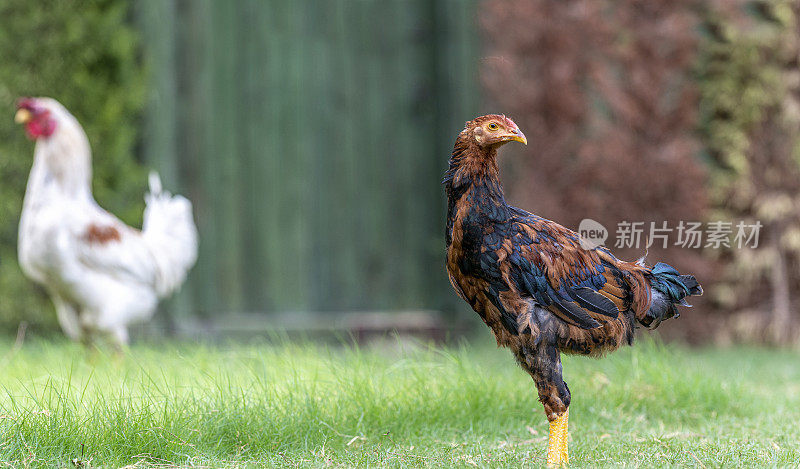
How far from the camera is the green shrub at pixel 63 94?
20.0 feet

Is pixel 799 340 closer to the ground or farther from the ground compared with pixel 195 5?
closer to the ground

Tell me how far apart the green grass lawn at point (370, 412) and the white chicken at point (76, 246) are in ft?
1.00

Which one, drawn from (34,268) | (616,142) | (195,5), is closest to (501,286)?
(34,268)

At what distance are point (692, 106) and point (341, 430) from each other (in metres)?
3.94

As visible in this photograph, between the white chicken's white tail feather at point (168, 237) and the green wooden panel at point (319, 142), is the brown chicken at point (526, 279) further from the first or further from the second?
the green wooden panel at point (319, 142)

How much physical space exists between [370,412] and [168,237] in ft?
7.50

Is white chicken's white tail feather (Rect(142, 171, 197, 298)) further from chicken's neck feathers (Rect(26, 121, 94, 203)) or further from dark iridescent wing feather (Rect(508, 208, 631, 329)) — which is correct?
dark iridescent wing feather (Rect(508, 208, 631, 329))

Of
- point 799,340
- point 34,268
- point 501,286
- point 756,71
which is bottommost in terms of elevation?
point 799,340

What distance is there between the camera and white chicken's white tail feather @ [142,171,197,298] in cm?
521

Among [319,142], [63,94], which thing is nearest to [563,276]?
[319,142]

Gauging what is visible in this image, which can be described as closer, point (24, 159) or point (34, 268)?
point (34, 268)

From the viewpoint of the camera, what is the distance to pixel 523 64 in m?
6.28

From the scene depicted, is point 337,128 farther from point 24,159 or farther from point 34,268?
point 34,268

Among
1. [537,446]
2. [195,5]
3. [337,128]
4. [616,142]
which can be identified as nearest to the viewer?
[537,446]
